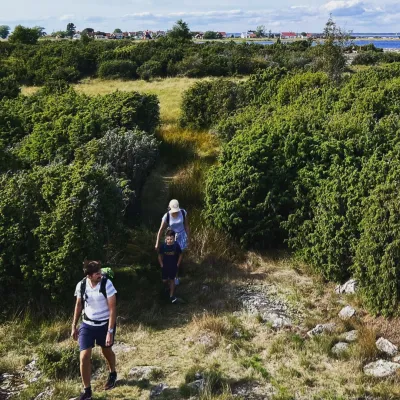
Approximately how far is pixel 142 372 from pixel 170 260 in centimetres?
191

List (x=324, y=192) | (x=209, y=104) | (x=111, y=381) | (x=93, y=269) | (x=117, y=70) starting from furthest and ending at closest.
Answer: (x=117, y=70) → (x=209, y=104) → (x=324, y=192) → (x=111, y=381) → (x=93, y=269)

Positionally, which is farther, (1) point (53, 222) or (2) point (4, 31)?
(2) point (4, 31)

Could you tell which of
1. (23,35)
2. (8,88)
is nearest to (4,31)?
(23,35)

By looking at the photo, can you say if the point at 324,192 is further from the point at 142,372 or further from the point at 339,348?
the point at 142,372

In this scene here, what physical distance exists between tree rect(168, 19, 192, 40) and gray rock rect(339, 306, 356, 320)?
144 feet

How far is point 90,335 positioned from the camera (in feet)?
15.7

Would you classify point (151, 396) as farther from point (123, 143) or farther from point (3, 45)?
point (3, 45)

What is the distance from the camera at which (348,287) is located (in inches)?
262

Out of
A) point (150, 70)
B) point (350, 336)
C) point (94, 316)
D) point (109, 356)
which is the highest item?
point (150, 70)

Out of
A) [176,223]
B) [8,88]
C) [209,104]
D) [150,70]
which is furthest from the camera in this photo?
[150,70]

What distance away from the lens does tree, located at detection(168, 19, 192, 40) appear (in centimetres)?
4719

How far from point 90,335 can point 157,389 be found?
0.87m

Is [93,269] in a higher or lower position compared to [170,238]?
higher

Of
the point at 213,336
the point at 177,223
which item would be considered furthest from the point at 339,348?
the point at 177,223
